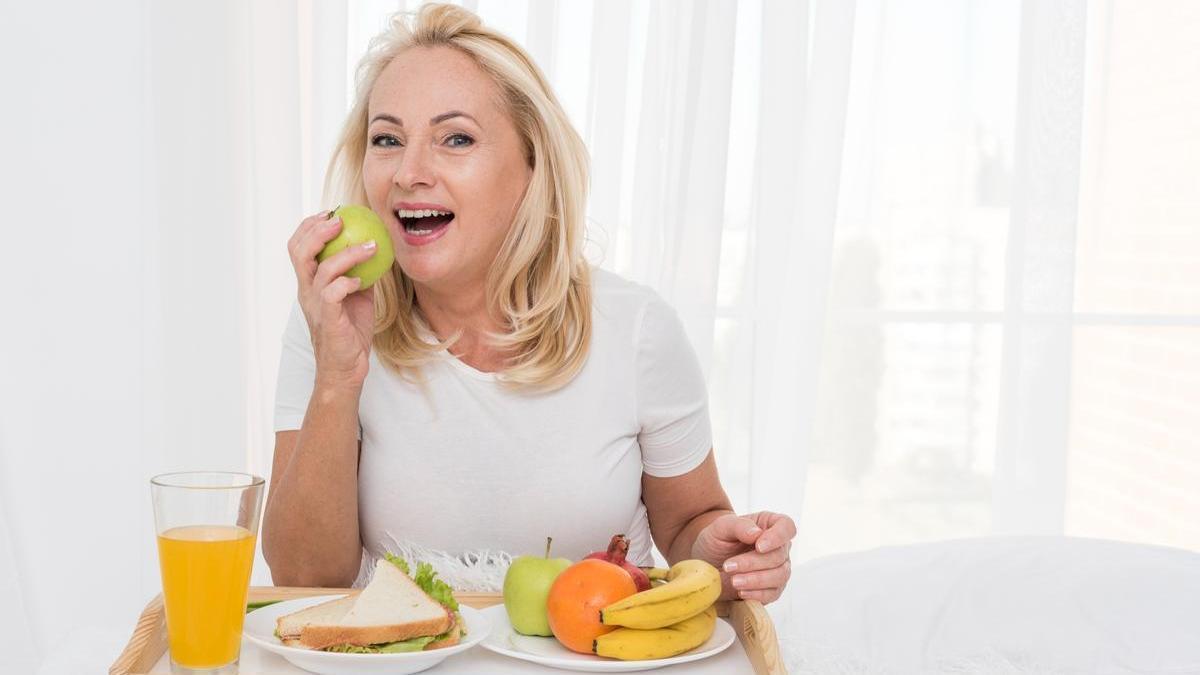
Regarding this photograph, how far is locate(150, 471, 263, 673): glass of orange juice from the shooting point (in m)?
1.01

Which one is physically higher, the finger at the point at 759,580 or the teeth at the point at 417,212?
the teeth at the point at 417,212

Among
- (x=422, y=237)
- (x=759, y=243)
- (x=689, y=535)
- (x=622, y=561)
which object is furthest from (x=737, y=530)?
(x=759, y=243)

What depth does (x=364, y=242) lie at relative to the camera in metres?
1.42

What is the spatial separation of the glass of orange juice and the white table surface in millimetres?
42

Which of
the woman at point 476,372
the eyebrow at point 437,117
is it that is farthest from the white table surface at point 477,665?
the eyebrow at point 437,117

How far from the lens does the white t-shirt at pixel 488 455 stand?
65.5 inches

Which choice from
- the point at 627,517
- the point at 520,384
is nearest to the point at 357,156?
the point at 520,384

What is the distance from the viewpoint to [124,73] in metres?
2.71

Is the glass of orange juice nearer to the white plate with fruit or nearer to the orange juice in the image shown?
the orange juice

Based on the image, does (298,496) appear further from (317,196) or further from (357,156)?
(317,196)

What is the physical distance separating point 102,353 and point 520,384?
1500mm

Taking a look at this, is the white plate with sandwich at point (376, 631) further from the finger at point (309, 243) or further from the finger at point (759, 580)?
the finger at point (309, 243)

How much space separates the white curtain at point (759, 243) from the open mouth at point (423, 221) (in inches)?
40.0

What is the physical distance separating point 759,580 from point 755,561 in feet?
0.07
